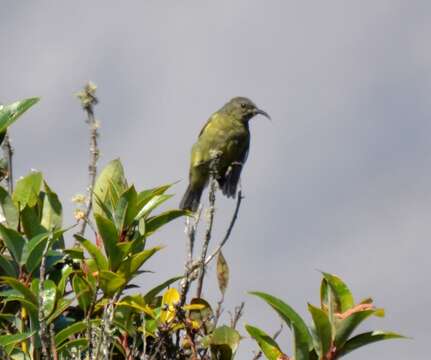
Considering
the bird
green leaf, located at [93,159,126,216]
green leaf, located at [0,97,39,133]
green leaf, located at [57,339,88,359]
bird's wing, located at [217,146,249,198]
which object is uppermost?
the bird

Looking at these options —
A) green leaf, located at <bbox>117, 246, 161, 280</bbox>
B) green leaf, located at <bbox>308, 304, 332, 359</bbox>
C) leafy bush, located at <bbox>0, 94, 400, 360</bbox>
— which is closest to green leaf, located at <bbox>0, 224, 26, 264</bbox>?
leafy bush, located at <bbox>0, 94, 400, 360</bbox>

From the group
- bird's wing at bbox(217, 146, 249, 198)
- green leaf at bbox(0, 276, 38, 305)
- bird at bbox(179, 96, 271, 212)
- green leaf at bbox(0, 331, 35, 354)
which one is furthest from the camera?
bird at bbox(179, 96, 271, 212)

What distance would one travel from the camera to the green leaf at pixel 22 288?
3035mm

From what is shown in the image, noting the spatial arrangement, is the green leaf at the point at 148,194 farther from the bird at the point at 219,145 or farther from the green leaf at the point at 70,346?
the bird at the point at 219,145

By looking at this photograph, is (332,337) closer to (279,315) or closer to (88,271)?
(279,315)

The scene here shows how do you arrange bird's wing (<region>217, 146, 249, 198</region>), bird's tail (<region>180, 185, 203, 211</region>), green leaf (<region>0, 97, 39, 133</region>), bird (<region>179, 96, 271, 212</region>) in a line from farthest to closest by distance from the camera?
bird's tail (<region>180, 185, 203, 211</region>) → bird (<region>179, 96, 271, 212</region>) → bird's wing (<region>217, 146, 249, 198</region>) → green leaf (<region>0, 97, 39, 133</region>)

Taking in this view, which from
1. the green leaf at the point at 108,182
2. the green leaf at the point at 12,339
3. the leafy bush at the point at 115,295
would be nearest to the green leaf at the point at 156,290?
the leafy bush at the point at 115,295

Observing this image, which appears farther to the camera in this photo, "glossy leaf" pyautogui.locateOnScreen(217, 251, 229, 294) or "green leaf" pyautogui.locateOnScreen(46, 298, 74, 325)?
"glossy leaf" pyautogui.locateOnScreen(217, 251, 229, 294)

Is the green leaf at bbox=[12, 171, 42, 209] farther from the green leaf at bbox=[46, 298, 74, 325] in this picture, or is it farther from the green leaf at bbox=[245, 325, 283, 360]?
the green leaf at bbox=[245, 325, 283, 360]

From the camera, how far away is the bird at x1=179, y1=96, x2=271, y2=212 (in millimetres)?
10188

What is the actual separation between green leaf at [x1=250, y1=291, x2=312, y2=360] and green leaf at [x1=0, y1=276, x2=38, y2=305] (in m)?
Answer: 0.67

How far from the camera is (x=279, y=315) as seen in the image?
311cm

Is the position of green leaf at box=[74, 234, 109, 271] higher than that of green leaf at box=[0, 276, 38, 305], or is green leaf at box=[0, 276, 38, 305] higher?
green leaf at box=[74, 234, 109, 271]

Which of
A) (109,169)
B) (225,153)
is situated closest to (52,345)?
(109,169)
